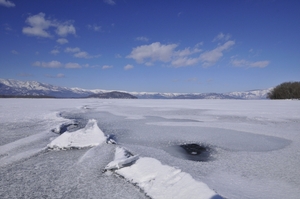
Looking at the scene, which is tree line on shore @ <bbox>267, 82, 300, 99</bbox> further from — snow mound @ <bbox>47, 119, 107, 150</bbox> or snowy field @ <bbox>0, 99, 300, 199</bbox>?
snow mound @ <bbox>47, 119, 107, 150</bbox>

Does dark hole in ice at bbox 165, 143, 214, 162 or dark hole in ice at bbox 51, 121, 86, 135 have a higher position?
dark hole in ice at bbox 51, 121, 86, 135

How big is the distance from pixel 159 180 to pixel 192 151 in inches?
78.9

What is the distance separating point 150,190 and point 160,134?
3.65 metres

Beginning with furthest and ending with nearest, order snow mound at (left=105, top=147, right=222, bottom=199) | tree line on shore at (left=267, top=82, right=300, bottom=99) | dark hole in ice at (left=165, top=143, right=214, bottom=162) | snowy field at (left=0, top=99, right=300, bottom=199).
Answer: tree line on shore at (left=267, top=82, right=300, bottom=99)
dark hole in ice at (left=165, top=143, right=214, bottom=162)
snowy field at (left=0, top=99, right=300, bottom=199)
snow mound at (left=105, top=147, right=222, bottom=199)

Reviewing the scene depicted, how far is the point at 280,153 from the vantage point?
399 cm

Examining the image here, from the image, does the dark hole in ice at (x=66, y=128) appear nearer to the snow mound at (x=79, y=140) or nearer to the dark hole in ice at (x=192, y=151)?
the snow mound at (x=79, y=140)

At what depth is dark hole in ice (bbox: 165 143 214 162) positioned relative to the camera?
3.81 meters

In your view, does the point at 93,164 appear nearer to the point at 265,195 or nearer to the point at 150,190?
the point at 150,190

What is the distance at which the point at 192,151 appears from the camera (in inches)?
170

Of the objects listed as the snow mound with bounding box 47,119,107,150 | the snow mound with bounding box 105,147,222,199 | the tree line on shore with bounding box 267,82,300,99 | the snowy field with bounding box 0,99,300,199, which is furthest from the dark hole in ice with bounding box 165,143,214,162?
the tree line on shore with bounding box 267,82,300,99

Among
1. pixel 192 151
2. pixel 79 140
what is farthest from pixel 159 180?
A: pixel 79 140

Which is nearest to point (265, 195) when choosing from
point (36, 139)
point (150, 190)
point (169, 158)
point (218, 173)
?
Answer: point (218, 173)

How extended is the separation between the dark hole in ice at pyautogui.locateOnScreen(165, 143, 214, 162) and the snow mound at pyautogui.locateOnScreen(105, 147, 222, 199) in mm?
1101

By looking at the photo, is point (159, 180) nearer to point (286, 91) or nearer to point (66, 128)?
point (66, 128)
